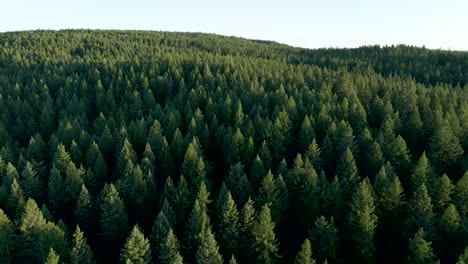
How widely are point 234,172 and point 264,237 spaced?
1325 cm

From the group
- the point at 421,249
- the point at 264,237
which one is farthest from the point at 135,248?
the point at 421,249

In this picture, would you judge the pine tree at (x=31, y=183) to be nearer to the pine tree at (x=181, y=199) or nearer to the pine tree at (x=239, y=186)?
the pine tree at (x=181, y=199)

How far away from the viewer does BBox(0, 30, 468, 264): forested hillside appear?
2222 inches

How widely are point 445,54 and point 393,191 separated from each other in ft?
450

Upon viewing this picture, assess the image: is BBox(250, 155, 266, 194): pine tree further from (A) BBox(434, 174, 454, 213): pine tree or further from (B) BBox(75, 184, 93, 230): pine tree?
(A) BBox(434, 174, 454, 213): pine tree

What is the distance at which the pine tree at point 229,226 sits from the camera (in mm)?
56344

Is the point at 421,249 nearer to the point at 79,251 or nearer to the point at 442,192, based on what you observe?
the point at 442,192

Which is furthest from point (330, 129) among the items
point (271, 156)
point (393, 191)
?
point (393, 191)

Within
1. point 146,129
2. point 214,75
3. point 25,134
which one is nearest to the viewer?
point 146,129

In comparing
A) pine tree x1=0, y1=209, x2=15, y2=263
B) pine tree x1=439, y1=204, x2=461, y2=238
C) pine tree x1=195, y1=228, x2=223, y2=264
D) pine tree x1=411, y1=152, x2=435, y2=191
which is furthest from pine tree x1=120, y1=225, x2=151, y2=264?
pine tree x1=411, y1=152, x2=435, y2=191

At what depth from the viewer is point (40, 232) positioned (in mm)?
53344

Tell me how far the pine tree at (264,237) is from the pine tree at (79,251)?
2078cm

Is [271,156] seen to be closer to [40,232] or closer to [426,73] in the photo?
[40,232]

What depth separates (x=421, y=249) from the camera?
53344mm
